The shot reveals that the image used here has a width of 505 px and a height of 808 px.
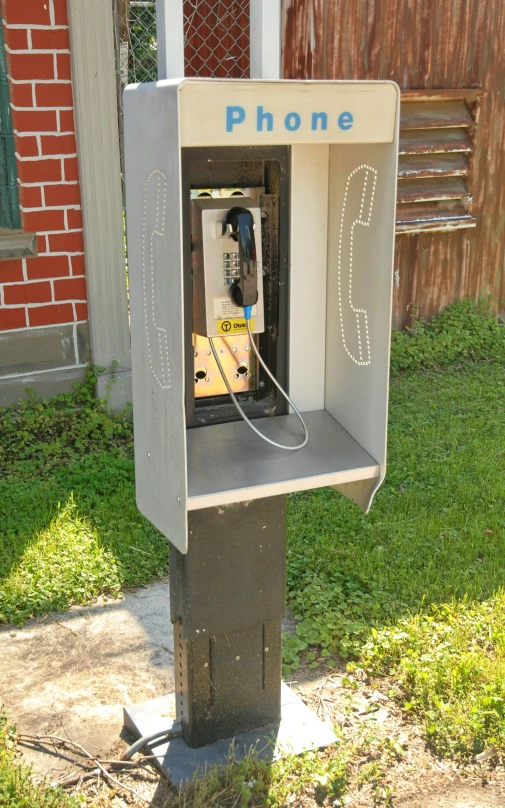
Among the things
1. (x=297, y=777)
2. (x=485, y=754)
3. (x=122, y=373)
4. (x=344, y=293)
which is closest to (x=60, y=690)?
(x=297, y=777)

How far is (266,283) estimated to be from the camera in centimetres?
262

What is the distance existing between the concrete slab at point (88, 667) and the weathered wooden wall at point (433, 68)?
395 centimetres

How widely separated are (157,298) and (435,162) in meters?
4.85

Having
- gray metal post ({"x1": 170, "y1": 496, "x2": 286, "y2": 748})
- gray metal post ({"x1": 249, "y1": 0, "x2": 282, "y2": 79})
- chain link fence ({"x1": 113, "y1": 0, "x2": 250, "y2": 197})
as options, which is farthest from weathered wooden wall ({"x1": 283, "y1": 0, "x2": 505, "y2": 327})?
gray metal post ({"x1": 170, "y1": 496, "x2": 286, "y2": 748})

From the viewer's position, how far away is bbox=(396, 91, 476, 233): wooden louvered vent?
6461mm

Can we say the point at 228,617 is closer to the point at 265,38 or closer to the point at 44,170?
the point at 265,38

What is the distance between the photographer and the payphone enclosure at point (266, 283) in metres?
2.15

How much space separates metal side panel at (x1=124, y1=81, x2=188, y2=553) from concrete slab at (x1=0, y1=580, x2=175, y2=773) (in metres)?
0.81

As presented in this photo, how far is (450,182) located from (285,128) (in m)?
4.91

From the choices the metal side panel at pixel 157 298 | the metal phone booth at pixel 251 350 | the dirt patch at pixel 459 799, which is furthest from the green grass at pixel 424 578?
the metal side panel at pixel 157 298

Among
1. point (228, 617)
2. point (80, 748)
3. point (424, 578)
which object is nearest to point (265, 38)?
point (228, 617)

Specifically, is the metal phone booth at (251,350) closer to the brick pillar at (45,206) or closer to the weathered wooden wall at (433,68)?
the brick pillar at (45,206)

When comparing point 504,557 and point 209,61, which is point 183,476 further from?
point 209,61

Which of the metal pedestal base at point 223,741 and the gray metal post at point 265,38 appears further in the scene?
the metal pedestal base at point 223,741
